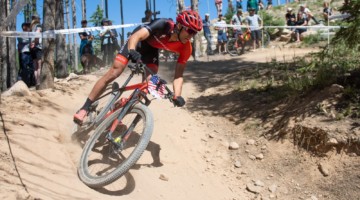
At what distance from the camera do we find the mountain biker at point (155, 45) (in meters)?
4.02

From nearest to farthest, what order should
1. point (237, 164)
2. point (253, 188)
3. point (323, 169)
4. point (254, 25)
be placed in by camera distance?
point (323, 169) < point (253, 188) < point (237, 164) < point (254, 25)

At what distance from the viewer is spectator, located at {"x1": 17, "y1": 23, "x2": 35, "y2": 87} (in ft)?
29.3

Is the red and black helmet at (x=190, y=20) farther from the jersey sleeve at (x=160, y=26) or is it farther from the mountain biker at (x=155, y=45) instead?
the jersey sleeve at (x=160, y=26)

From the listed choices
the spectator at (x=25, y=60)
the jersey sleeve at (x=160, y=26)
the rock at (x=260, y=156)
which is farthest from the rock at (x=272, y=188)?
the spectator at (x=25, y=60)

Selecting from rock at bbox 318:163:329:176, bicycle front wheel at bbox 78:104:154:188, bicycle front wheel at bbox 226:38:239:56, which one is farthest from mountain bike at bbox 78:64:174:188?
bicycle front wheel at bbox 226:38:239:56

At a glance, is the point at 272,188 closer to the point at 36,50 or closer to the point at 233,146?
the point at 233,146

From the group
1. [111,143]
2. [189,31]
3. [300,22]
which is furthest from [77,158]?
[300,22]

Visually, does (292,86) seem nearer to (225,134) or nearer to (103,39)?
(225,134)

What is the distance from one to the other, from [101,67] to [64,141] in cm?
793

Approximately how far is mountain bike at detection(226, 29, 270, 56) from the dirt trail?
934 centimetres

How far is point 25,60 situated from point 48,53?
8.42ft

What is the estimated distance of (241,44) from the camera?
610 inches

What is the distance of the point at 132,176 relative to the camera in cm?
404

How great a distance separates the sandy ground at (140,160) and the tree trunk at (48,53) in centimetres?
44
